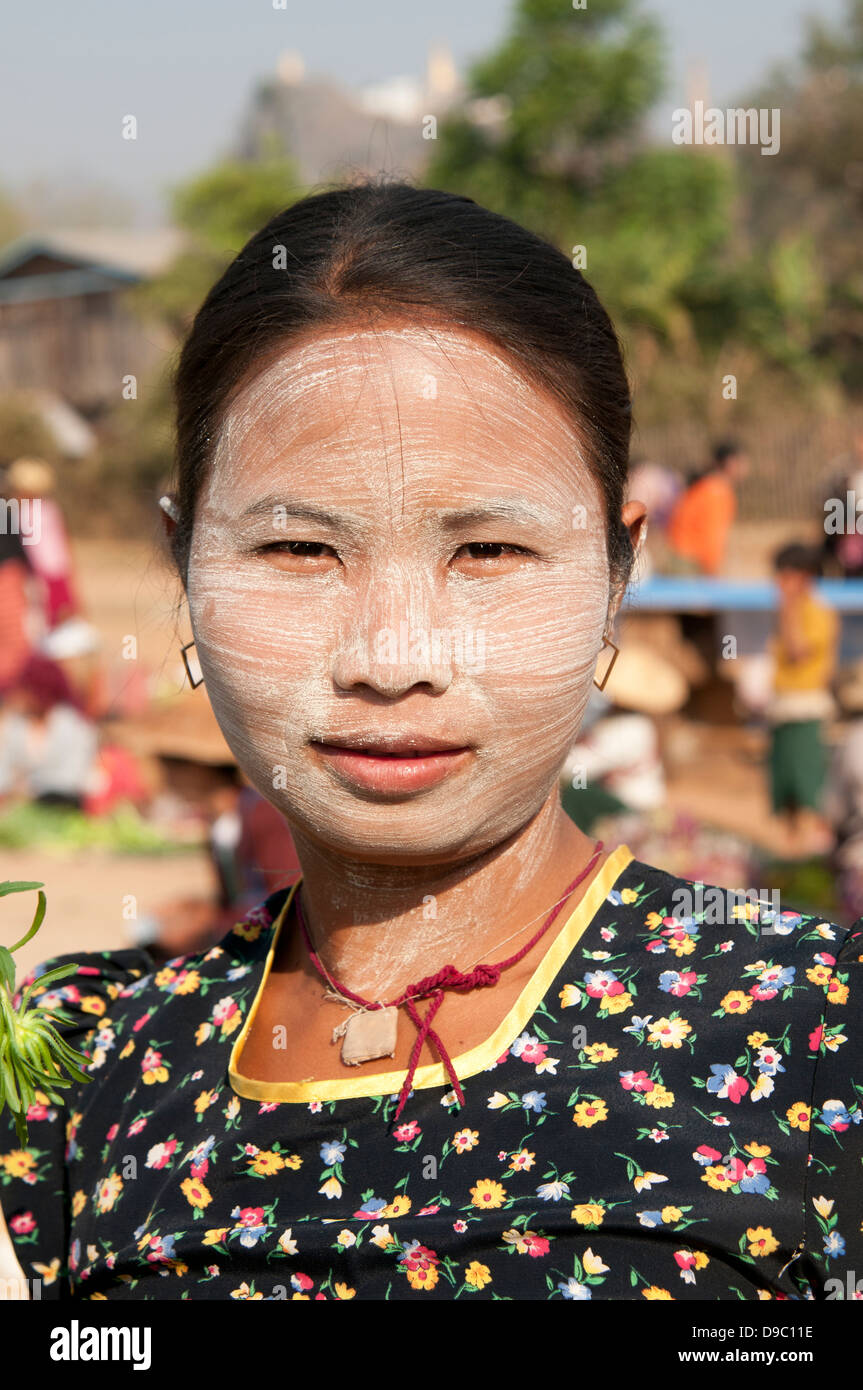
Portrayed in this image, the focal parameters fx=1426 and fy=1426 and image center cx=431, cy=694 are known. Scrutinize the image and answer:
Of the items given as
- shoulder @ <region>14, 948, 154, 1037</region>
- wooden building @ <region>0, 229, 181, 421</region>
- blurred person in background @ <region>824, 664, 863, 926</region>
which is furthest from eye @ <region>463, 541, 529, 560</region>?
wooden building @ <region>0, 229, 181, 421</region>

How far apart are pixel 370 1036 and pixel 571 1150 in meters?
0.27

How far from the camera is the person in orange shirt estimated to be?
35.3 ft

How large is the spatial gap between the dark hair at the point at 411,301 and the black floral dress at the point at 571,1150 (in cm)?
49

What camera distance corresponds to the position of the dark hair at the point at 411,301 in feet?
5.09

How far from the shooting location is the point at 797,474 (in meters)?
22.5

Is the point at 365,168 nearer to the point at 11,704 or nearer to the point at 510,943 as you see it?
the point at 510,943

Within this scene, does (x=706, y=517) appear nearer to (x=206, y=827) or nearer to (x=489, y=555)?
(x=206, y=827)

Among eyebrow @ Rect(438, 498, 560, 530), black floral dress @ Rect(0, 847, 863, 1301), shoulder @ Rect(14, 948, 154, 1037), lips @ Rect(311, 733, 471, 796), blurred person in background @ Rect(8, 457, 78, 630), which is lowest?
blurred person in background @ Rect(8, 457, 78, 630)

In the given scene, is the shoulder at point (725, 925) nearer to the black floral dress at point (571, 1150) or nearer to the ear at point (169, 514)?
the black floral dress at point (571, 1150)

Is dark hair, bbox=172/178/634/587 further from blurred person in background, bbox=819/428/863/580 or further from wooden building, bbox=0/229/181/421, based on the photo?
wooden building, bbox=0/229/181/421

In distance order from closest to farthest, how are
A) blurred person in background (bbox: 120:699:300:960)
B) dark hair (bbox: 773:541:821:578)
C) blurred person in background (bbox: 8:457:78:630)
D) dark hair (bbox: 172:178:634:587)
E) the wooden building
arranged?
dark hair (bbox: 172:178:634:587) → blurred person in background (bbox: 120:699:300:960) → dark hair (bbox: 773:541:821:578) → blurred person in background (bbox: 8:457:78:630) → the wooden building

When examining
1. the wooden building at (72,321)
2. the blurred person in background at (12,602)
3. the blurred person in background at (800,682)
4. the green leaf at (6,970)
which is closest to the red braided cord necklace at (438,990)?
the green leaf at (6,970)

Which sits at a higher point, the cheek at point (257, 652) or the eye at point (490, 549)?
the eye at point (490, 549)
